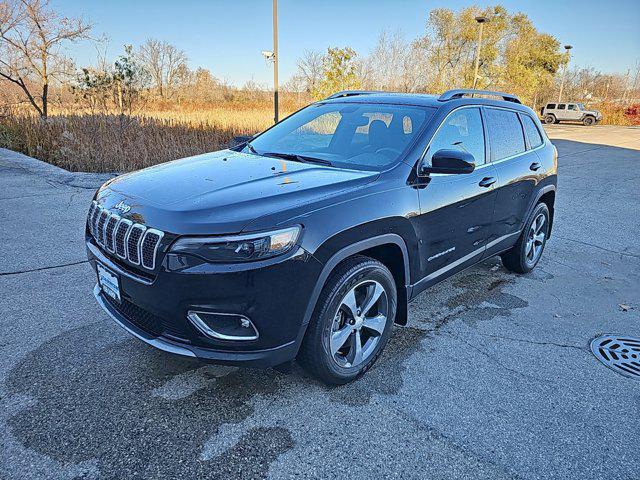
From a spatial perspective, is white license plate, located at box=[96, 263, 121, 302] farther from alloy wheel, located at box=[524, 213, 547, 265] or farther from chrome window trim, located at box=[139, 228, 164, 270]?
alloy wheel, located at box=[524, 213, 547, 265]

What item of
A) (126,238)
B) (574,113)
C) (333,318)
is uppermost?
(574,113)

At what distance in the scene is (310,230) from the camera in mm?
2211

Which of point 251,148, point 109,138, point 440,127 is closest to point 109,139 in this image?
point 109,138

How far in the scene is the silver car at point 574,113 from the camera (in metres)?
36.8

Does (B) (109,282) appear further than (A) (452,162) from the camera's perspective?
No

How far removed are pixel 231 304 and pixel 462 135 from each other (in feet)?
7.71

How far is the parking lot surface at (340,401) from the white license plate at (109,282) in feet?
1.78

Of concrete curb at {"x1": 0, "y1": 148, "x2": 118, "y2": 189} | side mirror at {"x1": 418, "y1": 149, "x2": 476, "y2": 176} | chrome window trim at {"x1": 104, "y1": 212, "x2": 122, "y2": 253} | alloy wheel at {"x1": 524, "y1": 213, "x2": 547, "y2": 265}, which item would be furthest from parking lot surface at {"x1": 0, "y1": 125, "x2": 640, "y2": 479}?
concrete curb at {"x1": 0, "y1": 148, "x2": 118, "y2": 189}

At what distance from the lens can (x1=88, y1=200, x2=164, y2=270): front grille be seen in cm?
216

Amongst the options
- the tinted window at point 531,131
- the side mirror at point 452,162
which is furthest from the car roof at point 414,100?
the side mirror at point 452,162

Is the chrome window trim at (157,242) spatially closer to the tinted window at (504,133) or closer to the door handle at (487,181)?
the door handle at (487,181)

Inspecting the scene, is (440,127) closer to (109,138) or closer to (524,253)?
(524,253)

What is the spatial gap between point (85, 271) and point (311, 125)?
2.59 m

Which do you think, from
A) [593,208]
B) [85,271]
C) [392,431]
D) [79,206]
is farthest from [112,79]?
[392,431]
